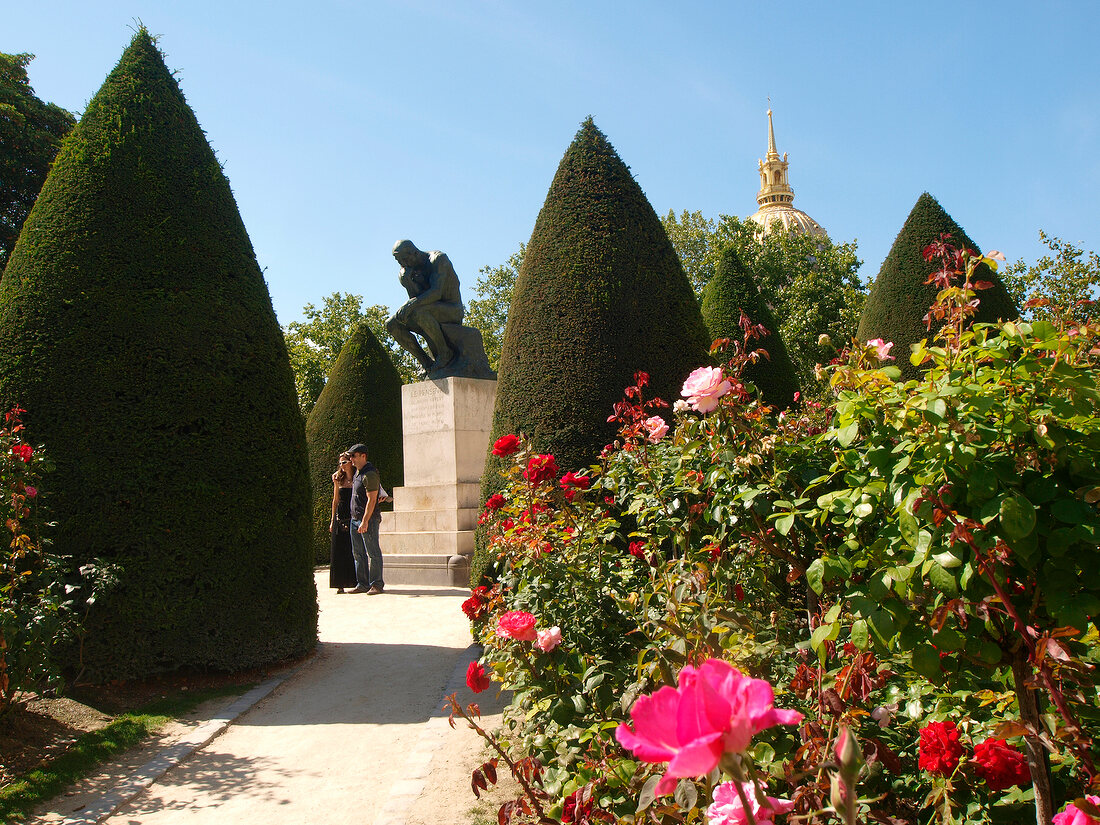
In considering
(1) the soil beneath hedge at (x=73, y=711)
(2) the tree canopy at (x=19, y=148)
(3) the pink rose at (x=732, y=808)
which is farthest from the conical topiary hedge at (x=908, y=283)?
(2) the tree canopy at (x=19, y=148)

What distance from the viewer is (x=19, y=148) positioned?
19938 millimetres

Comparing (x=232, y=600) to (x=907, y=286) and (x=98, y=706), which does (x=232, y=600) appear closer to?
(x=98, y=706)

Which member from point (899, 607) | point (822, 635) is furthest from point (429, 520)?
point (899, 607)

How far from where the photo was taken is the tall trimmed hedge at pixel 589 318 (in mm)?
7238

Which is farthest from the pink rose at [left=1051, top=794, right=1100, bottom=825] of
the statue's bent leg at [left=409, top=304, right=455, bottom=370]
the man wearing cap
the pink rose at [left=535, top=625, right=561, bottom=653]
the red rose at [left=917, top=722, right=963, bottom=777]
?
the statue's bent leg at [left=409, top=304, right=455, bottom=370]

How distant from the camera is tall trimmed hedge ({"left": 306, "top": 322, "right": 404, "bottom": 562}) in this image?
15.8 meters

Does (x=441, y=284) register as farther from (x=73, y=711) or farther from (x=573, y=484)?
(x=573, y=484)

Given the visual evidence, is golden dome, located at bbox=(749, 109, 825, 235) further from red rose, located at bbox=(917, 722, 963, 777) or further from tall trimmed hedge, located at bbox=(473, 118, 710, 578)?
red rose, located at bbox=(917, 722, 963, 777)

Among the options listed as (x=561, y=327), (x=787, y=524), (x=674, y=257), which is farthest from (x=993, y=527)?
(x=674, y=257)

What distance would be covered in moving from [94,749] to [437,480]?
743cm

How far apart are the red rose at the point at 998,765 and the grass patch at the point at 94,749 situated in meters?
4.06

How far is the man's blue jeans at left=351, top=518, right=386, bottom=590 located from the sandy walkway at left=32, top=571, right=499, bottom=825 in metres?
3.08

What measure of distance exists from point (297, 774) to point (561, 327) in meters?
4.63

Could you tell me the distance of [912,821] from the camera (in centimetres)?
223
